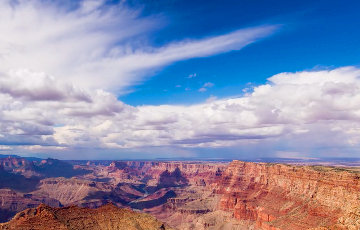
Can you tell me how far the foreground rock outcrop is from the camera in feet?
369

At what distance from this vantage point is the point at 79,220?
12425 centimetres

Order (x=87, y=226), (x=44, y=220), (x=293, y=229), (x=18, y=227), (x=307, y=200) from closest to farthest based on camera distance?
(x=18, y=227) < (x=44, y=220) < (x=87, y=226) < (x=293, y=229) < (x=307, y=200)

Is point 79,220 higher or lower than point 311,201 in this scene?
lower

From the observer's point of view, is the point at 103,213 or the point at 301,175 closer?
the point at 103,213

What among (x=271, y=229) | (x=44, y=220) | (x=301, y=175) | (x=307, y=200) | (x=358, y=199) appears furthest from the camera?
(x=301, y=175)

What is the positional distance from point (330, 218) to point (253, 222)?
6991 centimetres

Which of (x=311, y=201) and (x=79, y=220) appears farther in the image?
(x=311, y=201)

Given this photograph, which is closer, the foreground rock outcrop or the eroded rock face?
the foreground rock outcrop

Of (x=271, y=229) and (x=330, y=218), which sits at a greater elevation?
(x=330, y=218)

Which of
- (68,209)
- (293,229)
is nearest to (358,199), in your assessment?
(293,229)

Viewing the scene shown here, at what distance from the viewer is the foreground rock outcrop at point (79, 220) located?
11238cm

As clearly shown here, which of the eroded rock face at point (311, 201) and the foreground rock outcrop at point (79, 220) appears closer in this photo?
the foreground rock outcrop at point (79, 220)

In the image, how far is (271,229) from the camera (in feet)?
519

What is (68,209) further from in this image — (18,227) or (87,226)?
(18,227)
